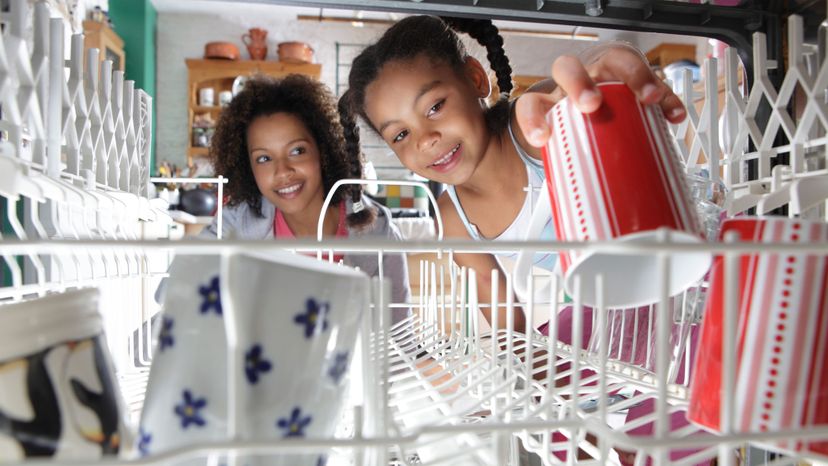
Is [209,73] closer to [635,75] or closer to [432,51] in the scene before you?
[432,51]

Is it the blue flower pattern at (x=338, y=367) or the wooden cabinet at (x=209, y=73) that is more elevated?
the wooden cabinet at (x=209, y=73)

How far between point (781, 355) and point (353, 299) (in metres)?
0.17

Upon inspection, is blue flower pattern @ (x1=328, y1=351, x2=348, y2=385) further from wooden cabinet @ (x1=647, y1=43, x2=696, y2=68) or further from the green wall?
wooden cabinet @ (x1=647, y1=43, x2=696, y2=68)

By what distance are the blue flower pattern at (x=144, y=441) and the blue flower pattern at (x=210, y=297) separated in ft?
0.17

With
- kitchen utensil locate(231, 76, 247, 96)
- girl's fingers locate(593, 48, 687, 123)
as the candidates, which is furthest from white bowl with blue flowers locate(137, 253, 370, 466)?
kitchen utensil locate(231, 76, 247, 96)

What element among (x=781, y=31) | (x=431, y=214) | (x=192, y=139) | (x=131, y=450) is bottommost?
(x=131, y=450)

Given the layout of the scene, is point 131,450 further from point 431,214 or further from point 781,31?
point 431,214

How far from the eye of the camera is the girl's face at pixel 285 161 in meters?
1.23

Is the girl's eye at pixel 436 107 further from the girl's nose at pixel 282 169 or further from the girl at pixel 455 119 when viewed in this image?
the girl's nose at pixel 282 169

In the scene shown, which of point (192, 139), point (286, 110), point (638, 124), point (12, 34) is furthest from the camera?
point (192, 139)

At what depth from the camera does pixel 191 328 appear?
9.4 inches

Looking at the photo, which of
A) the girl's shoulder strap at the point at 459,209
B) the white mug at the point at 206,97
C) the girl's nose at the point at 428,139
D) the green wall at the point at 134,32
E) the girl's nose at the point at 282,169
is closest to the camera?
the girl's nose at the point at 428,139

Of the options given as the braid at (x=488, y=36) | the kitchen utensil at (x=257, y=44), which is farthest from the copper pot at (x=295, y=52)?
the braid at (x=488, y=36)

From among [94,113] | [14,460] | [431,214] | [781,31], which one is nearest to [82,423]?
[14,460]
